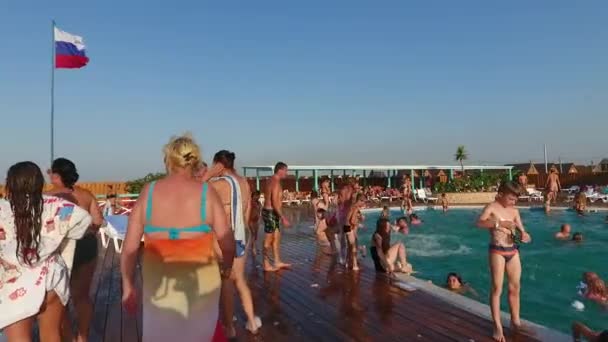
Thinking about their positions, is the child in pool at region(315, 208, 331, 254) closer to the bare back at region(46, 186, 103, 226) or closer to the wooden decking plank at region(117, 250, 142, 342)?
the wooden decking plank at region(117, 250, 142, 342)

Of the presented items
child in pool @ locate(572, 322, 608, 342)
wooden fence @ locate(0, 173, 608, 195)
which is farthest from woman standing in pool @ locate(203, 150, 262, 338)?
wooden fence @ locate(0, 173, 608, 195)

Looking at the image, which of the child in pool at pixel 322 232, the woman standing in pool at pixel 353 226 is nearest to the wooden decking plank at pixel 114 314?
the woman standing in pool at pixel 353 226

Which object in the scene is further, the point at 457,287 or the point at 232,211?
the point at 457,287

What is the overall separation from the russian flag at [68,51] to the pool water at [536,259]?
11.0m

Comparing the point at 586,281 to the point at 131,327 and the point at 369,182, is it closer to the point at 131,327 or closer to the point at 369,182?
the point at 131,327

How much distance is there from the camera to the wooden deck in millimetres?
4121

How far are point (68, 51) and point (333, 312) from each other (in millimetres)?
13160

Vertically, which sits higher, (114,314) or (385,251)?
(385,251)

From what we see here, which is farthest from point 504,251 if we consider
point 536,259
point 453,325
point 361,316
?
point 536,259

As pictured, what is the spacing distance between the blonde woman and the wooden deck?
6.34 feet

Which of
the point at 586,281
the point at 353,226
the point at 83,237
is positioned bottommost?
the point at 586,281

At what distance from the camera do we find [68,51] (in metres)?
13.9

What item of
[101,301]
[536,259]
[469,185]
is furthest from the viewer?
[469,185]

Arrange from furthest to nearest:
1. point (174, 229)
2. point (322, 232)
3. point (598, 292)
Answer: point (322, 232), point (598, 292), point (174, 229)
